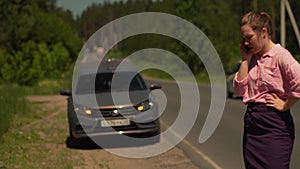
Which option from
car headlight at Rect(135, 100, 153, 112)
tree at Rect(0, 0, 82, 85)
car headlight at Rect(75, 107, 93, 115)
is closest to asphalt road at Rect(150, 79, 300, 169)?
car headlight at Rect(135, 100, 153, 112)

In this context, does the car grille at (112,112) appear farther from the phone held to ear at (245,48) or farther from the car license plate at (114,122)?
the phone held to ear at (245,48)

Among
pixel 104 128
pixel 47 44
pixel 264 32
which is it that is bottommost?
pixel 47 44

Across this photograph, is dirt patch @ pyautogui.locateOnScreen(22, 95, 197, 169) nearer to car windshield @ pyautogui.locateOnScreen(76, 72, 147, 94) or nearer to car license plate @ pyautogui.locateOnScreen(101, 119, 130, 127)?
car license plate @ pyautogui.locateOnScreen(101, 119, 130, 127)

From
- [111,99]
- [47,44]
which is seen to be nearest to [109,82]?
[111,99]

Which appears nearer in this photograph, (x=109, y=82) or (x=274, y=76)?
(x=274, y=76)

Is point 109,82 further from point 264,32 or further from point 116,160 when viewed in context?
point 264,32

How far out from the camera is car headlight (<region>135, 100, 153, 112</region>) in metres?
10.3

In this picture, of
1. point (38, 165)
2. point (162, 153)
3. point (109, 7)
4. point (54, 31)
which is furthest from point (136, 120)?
point (109, 7)

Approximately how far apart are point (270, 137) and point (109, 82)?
805 centimetres

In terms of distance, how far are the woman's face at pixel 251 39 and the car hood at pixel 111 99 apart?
21.9ft

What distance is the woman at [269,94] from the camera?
11.9 feet

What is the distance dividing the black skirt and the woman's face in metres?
0.41

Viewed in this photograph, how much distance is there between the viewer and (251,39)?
3.65 m

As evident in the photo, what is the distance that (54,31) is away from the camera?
184 ft
